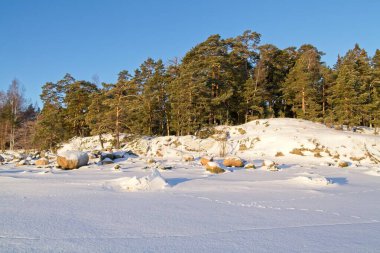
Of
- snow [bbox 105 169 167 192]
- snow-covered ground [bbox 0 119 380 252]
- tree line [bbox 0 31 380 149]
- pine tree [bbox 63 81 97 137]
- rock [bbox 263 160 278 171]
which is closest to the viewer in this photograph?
snow-covered ground [bbox 0 119 380 252]

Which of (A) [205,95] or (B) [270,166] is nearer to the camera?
(B) [270,166]

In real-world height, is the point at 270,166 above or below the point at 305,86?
below

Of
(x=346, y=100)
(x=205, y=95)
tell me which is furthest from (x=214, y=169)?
(x=346, y=100)

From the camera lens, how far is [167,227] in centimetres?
279

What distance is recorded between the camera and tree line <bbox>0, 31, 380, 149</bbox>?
20953 millimetres

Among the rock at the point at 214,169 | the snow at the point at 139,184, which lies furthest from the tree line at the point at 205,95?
the snow at the point at 139,184

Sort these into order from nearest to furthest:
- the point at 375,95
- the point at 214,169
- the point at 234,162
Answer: the point at 214,169, the point at 234,162, the point at 375,95

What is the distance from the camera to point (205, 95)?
Answer: 71.2 ft

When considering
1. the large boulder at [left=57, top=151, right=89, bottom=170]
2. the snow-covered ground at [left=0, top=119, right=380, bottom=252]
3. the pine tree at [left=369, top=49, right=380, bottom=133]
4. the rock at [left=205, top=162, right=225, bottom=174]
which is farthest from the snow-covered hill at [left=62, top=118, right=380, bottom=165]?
the snow-covered ground at [left=0, top=119, right=380, bottom=252]

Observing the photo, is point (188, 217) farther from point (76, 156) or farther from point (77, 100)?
point (77, 100)

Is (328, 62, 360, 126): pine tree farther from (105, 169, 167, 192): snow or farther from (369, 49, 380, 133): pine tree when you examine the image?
(105, 169, 167, 192): snow

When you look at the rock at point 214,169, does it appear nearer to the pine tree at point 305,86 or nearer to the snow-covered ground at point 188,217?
the snow-covered ground at point 188,217

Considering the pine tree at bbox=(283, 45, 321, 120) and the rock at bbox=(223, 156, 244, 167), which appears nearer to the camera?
the rock at bbox=(223, 156, 244, 167)

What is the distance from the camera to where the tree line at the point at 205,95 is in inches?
825
